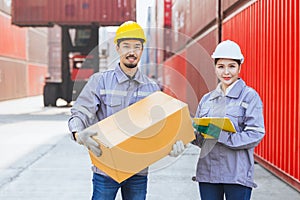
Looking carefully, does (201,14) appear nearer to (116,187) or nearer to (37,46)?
(116,187)

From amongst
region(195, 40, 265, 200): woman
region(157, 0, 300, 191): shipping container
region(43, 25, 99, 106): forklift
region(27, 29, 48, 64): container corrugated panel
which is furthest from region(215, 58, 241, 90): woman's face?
region(27, 29, 48, 64): container corrugated panel

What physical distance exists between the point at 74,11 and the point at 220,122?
1593cm

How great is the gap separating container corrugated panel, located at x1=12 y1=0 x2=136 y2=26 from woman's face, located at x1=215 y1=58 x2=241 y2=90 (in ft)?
50.1

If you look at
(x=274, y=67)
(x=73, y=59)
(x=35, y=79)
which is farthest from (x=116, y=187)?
(x=35, y=79)

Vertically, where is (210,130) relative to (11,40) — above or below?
below

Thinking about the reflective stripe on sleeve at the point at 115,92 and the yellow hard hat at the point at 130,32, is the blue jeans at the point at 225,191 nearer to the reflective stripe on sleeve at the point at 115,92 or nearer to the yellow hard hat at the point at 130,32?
the reflective stripe on sleeve at the point at 115,92

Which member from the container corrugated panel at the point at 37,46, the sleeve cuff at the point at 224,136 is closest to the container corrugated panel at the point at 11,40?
the container corrugated panel at the point at 37,46

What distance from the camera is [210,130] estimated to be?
2.62m

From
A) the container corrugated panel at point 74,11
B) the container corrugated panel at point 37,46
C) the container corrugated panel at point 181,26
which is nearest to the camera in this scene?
the container corrugated panel at point 181,26

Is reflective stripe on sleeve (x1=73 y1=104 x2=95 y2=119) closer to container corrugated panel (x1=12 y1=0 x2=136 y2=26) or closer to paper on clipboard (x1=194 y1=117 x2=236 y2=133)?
paper on clipboard (x1=194 y1=117 x2=236 y2=133)

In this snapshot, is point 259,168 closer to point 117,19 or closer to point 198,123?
point 198,123

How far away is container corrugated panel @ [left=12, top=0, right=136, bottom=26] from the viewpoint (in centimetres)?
1766

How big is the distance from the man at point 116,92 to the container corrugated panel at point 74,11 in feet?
49.8

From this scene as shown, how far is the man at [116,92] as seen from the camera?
269cm
